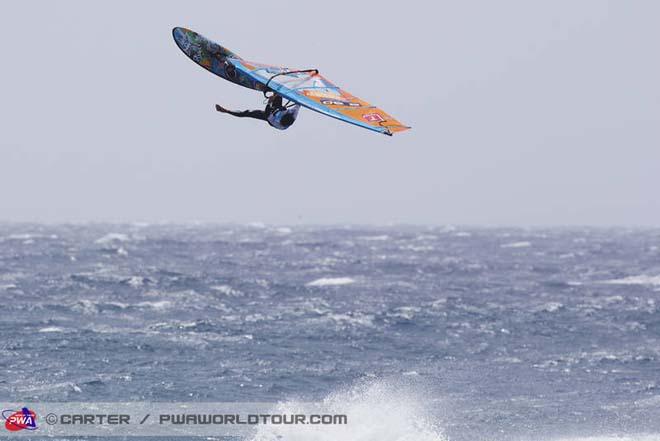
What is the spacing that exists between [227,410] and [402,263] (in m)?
59.7

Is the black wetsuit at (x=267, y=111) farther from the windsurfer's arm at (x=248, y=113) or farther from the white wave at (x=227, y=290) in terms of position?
the white wave at (x=227, y=290)

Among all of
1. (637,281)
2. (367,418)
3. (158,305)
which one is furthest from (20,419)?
(637,281)

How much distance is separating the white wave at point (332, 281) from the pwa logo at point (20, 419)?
36806 millimetres

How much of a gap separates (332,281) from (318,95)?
150 ft

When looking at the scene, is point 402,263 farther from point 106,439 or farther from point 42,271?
point 106,439

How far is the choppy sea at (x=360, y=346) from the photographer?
27.8 m

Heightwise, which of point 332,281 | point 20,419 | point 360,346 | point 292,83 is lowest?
point 20,419

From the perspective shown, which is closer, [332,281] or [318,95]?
[318,95]

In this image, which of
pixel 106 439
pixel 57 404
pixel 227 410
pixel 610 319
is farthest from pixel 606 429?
pixel 610 319

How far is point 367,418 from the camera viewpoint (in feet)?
88.9

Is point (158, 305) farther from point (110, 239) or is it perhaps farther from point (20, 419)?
point (110, 239)

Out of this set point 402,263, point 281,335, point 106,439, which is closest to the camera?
point 106,439

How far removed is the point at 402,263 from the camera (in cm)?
8531

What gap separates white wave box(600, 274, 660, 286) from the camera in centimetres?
6625
